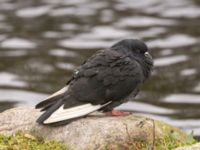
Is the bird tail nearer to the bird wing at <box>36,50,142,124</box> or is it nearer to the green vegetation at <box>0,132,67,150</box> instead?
the bird wing at <box>36,50,142,124</box>

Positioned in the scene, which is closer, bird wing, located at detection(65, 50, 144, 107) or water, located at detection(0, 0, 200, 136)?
bird wing, located at detection(65, 50, 144, 107)

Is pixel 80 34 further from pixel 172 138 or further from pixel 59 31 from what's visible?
pixel 172 138

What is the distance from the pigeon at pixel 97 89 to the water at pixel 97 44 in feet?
17.5

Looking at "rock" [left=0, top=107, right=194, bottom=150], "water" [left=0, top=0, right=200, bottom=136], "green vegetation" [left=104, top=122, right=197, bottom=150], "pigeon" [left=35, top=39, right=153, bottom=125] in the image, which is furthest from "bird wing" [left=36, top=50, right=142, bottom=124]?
"water" [left=0, top=0, right=200, bottom=136]

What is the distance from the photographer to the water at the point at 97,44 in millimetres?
16203

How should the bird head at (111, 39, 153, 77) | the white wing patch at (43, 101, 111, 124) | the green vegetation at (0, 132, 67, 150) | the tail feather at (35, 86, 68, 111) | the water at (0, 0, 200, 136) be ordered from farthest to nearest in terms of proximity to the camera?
1. the water at (0, 0, 200, 136)
2. the bird head at (111, 39, 153, 77)
3. the tail feather at (35, 86, 68, 111)
4. the white wing patch at (43, 101, 111, 124)
5. the green vegetation at (0, 132, 67, 150)

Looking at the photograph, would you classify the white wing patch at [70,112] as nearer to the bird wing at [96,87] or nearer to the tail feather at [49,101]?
the bird wing at [96,87]

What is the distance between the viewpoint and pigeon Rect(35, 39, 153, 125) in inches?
365

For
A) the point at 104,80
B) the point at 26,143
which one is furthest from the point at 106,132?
the point at 26,143

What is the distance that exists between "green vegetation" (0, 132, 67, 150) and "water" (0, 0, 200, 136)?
19.2ft

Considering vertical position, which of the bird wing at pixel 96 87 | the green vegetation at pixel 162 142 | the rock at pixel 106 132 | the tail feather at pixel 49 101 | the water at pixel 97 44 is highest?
the bird wing at pixel 96 87

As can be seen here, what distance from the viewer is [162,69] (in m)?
17.7

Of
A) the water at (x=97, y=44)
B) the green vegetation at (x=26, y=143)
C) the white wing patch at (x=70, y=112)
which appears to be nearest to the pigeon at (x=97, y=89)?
the white wing patch at (x=70, y=112)

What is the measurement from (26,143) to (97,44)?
10.1 meters
